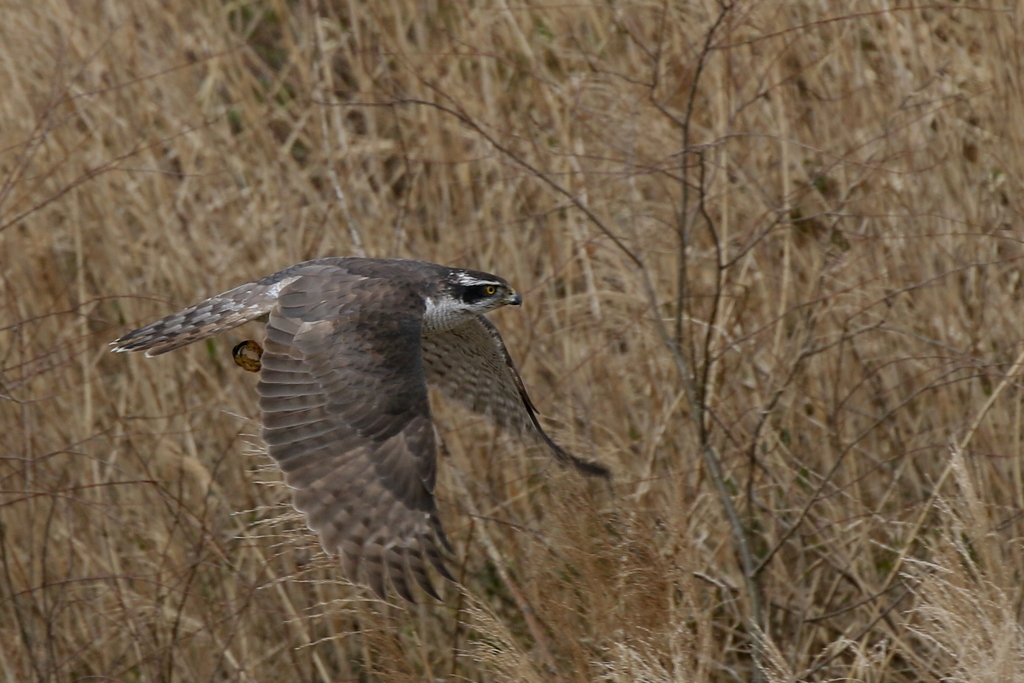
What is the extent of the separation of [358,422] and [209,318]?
99cm

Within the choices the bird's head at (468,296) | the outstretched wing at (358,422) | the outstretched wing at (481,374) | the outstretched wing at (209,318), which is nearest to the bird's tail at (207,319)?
the outstretched wing at (209,318)

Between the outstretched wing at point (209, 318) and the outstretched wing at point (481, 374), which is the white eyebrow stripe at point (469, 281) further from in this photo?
the outstretched wing at point (209, 318)

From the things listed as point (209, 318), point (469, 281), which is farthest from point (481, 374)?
point (209, 318)

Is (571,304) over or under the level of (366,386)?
under

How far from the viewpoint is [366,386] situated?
3666 millimetres

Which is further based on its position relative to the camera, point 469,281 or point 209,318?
point 209,318

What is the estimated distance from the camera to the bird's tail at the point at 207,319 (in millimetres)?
4180

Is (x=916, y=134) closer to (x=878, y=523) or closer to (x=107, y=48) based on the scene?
(x=878, y=523)

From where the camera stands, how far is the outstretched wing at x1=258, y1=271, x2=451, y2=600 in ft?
10.9

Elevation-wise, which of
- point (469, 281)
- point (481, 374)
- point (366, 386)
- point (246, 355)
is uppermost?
point (469, 281)

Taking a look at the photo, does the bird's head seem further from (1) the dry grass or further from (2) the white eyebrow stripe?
(1) the dry grass

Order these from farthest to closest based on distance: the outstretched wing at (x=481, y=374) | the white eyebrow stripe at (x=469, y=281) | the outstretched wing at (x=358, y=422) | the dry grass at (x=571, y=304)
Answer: the outstretched wing at (x=481, y=374)
the dry grass at (x=571, y=304)
the white eyebrow stripe at (x=469, y=281)
the outstretched wing at (x=358, y=422)

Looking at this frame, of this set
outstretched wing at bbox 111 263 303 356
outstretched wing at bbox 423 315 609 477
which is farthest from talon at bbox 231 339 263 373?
outstretched wing at bbox 423 315 609 477

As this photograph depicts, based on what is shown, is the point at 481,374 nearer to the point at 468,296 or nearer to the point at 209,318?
the point at 468,296
